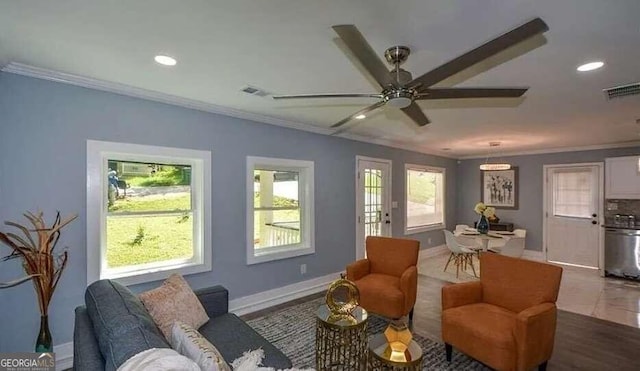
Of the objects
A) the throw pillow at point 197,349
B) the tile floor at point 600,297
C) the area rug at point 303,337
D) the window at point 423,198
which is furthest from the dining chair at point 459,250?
the throw pillow at point 197,349

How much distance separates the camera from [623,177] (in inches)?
216

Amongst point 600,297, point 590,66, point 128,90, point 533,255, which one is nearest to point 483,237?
point 600,297

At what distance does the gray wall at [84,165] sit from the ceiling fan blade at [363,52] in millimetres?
2430

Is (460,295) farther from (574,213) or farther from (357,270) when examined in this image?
(574,213)

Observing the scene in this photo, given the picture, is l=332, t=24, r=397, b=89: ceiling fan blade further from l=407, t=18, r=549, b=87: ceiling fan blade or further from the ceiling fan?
l=407, t=18, r=549, b=87: ceiling fan blade

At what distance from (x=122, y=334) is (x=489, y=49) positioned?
2020 mm

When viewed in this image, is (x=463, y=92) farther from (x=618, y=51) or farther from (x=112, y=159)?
(x=112, y=159)

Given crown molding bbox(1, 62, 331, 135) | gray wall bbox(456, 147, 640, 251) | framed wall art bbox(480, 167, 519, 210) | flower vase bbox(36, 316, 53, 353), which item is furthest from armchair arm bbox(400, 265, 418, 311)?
framed wall art bbox(480, 167, 519, 210)

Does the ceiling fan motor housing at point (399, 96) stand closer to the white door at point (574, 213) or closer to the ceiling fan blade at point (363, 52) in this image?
the ceiling fan blade at point (363, 52)

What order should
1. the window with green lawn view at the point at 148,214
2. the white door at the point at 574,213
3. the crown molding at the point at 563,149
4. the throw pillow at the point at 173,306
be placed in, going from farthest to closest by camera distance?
the white door at the point at 574,213
the crown molding at the point at 563,149
the window with green lawn view at the point at 148,214
the throw pillow at the point at 173,306

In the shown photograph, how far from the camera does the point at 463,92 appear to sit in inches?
73.9

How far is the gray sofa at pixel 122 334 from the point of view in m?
1.22

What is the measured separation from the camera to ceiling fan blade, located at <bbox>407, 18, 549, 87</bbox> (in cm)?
123
